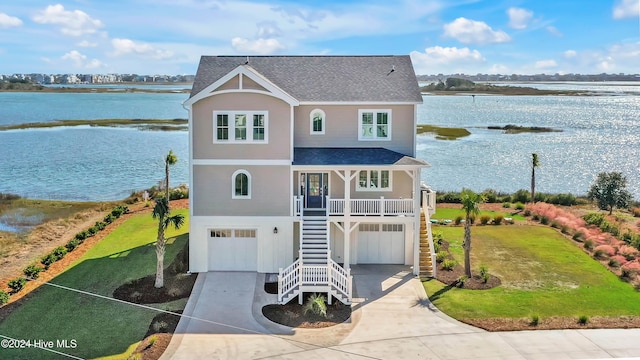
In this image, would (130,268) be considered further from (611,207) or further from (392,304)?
(611,207)

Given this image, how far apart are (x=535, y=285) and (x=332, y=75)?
13446mm

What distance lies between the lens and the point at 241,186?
2469 cm

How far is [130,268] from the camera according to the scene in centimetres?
2508

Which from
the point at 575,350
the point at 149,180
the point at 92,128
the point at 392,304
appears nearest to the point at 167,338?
the point at 392,304

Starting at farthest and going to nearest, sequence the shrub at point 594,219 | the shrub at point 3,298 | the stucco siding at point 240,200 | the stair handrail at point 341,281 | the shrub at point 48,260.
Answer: the shrub at point 594,219
the shrub at point 48,260
the stucco siding at point 240,200
the stair handrail at point 341,281
the shrub at point 3,298

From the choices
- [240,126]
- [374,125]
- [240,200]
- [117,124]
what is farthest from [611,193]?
[117,124]

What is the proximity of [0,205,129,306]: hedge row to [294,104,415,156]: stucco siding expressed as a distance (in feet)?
41.1

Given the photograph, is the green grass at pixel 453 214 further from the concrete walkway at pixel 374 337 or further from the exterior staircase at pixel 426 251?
the concrete walkway at pixel 374 337

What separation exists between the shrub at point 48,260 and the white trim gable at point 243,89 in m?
9.78

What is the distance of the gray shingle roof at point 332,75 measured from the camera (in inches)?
1032

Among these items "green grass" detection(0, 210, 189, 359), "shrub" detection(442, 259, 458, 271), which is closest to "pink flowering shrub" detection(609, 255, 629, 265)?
"shrub" detection(442, 259, 458, 271)

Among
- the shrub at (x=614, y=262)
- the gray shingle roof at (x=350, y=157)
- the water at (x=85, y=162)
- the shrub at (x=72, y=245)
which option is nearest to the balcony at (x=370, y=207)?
the gray shingle roof at (x=350, y=157)

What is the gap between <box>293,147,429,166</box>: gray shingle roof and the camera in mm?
24484

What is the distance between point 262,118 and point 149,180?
1302 inches
